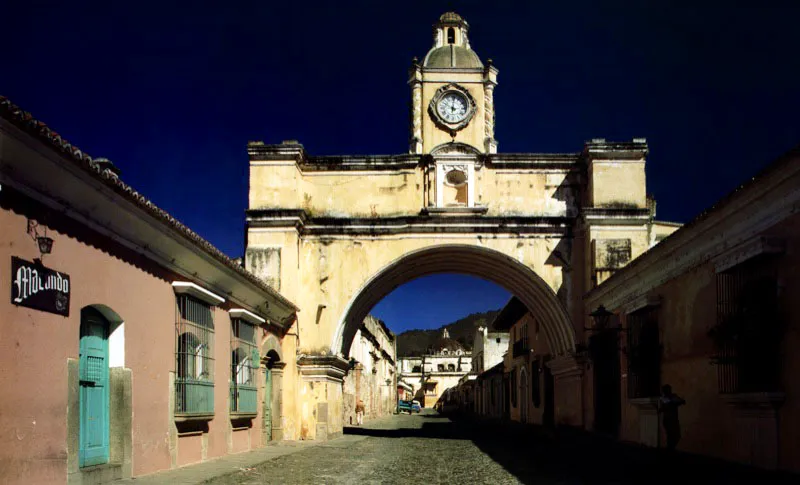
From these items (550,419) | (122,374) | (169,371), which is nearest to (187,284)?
(169,371)

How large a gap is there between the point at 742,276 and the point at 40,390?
24.4 ft

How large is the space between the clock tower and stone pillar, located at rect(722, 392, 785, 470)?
38.1ft

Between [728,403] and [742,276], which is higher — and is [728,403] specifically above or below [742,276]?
below

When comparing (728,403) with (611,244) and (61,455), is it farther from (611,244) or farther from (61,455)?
(611,244)

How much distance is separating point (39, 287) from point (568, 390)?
15.0 meters

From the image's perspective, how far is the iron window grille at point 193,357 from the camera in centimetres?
1095

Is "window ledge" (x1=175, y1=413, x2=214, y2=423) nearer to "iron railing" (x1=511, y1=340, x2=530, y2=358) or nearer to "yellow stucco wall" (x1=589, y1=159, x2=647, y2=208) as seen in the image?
"yellow stucco wall" (x1=589, y1=159, x2=647, y2=208)

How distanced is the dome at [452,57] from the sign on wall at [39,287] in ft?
49.0

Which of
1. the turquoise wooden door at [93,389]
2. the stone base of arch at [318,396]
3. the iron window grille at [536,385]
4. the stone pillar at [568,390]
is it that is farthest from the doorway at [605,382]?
the turquoise wooden door at [93,389]

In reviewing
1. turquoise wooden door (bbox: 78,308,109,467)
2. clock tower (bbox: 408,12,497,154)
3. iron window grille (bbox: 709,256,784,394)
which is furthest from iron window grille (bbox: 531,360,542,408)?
turquoise wooden door (bbox: 78,308,109,467)

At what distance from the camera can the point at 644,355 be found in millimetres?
13305

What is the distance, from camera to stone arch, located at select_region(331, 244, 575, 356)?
64.7 ft

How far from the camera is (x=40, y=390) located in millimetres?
7035

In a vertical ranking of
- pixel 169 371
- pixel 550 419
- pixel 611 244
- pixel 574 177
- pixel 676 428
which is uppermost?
pixel 574 177
